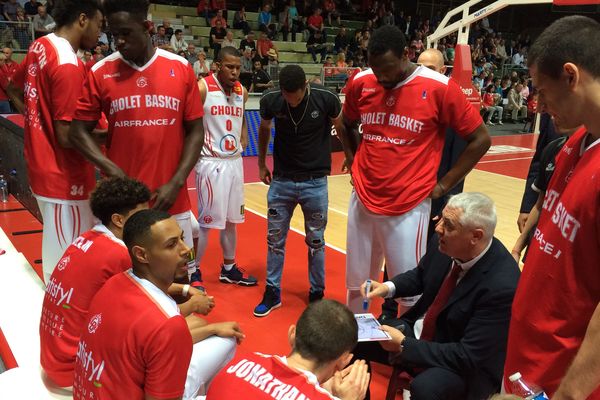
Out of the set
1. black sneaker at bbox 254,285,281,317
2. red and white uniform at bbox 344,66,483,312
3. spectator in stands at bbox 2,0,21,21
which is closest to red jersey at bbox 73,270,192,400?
red and white uniform at bbox 344,66,483,312

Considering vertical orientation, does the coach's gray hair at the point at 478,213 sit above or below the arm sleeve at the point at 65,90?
below

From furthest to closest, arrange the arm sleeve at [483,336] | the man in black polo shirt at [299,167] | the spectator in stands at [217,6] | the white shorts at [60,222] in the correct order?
the spectator in stands at [217,6]
the man in black polo shirt at [299,167]
the white shorts at [60,222]
the arm sleeve at [483,336]

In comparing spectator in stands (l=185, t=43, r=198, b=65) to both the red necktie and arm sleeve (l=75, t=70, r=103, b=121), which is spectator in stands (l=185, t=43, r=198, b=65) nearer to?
arm sleeve (l=75, t=70, r=103, b=121)

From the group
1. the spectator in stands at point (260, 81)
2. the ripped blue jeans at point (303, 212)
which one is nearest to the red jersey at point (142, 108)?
the ripped blue jeans at point (303, 212)

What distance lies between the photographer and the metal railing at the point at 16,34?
36.5 feet

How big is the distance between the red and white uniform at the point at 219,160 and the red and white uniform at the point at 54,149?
4.49 ft

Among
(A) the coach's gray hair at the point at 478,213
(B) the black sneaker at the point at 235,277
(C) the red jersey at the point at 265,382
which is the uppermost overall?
(A) the coach's gray hair at the point at 478,213

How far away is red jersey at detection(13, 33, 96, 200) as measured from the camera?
10.2ft

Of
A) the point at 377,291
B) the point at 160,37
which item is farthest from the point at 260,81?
the point at 377,291

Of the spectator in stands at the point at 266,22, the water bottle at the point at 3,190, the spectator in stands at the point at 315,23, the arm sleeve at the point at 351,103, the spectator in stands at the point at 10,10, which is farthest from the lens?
the spectator in stands at the point at 315,23

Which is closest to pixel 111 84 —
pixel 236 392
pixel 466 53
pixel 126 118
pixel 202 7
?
pixel 126 118

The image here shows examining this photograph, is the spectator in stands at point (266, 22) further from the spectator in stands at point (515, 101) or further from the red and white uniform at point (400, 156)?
the red and white uniform at point (400, 156)

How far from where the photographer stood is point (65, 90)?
3.12 metres

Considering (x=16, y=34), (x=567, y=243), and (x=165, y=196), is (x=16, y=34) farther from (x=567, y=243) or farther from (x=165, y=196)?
(x=567, y=243)
